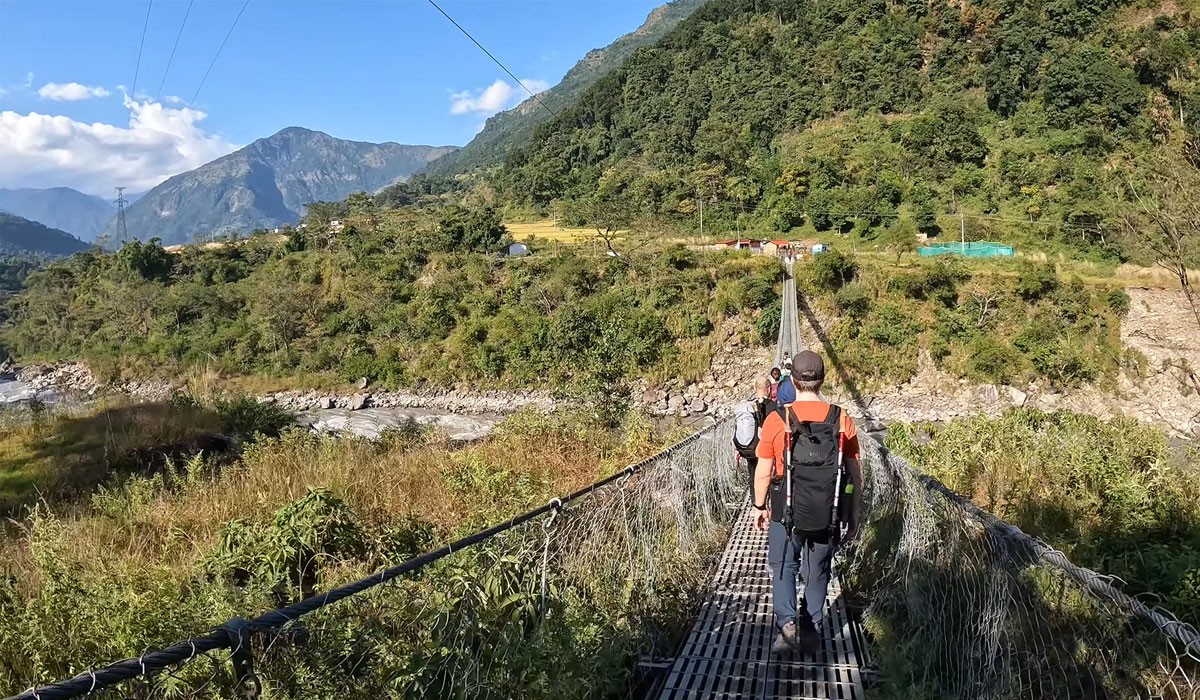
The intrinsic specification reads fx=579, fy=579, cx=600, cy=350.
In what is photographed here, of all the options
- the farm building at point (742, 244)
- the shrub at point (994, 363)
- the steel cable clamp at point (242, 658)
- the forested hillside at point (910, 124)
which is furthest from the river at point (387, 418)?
the steel cable clamp at point (242, 658)

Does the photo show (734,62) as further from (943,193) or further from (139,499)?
(139,499)

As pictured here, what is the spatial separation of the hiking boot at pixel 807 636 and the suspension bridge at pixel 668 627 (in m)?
0.04

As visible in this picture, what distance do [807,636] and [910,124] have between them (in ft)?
92.1

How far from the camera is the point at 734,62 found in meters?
37.8

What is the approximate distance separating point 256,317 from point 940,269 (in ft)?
71.7

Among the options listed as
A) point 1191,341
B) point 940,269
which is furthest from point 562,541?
point 1191,341

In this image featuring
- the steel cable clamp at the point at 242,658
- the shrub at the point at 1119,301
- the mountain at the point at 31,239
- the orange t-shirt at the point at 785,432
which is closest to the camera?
the steel cable clamp at the point at 242,658

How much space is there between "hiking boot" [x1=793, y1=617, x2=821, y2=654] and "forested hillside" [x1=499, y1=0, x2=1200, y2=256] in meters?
16.5

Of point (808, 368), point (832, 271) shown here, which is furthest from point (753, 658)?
point (832, 271)

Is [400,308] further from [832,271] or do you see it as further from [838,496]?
[838,496]

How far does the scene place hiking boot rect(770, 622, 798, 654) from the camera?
1927mm

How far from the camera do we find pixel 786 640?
1.94m

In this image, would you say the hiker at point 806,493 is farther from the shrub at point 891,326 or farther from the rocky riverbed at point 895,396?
the shrub at point 891,326

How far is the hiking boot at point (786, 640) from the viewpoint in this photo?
193 centimetres
